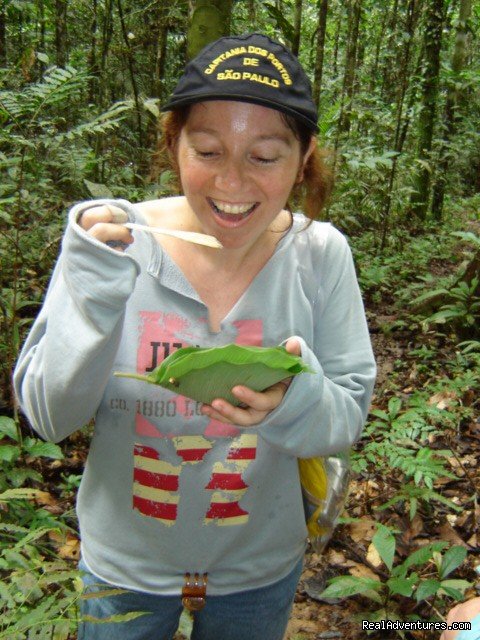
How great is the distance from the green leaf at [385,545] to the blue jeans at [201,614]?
33.7 inches

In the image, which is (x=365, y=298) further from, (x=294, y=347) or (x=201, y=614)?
(x=294, y=347)

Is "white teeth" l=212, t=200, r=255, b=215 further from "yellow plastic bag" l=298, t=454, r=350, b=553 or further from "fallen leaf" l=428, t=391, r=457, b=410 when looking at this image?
"fallen leaf" l=428, t=391, r=457, b=410

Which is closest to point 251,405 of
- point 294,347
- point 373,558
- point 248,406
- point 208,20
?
point 248,406

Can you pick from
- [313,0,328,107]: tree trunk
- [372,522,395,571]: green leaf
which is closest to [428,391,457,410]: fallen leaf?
[372,522,395,571]: green leaf

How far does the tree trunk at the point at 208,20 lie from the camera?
3.34 m

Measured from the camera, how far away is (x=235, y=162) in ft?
4.86

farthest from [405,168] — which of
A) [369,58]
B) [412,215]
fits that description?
[369,58]

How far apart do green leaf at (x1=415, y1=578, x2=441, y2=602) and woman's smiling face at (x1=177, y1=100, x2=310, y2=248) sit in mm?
1766

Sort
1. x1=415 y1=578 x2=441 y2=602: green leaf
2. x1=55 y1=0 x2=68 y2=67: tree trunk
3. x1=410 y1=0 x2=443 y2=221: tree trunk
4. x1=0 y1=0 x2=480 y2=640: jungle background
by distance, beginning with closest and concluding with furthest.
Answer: x1=415 y1=578 x2=441 y2=602: green leaf
x1=0 y1=0 x2=480 y2=640: jungle background
x1=410 y1=0 x2=443 y2=221: tree trunk
x1=55 y1=0 x2=68 y2=67: tree trunk

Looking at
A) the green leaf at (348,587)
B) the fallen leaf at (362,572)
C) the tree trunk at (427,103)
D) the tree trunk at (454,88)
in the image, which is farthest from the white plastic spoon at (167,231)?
the tree trunk at (454,88)

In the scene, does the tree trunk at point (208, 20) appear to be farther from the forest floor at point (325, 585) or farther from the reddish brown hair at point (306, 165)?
the forest floor at point (325, 585)

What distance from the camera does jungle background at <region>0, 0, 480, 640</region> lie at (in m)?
2.58

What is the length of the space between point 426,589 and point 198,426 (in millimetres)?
1496

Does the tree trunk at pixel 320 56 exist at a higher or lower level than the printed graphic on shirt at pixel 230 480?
higher
